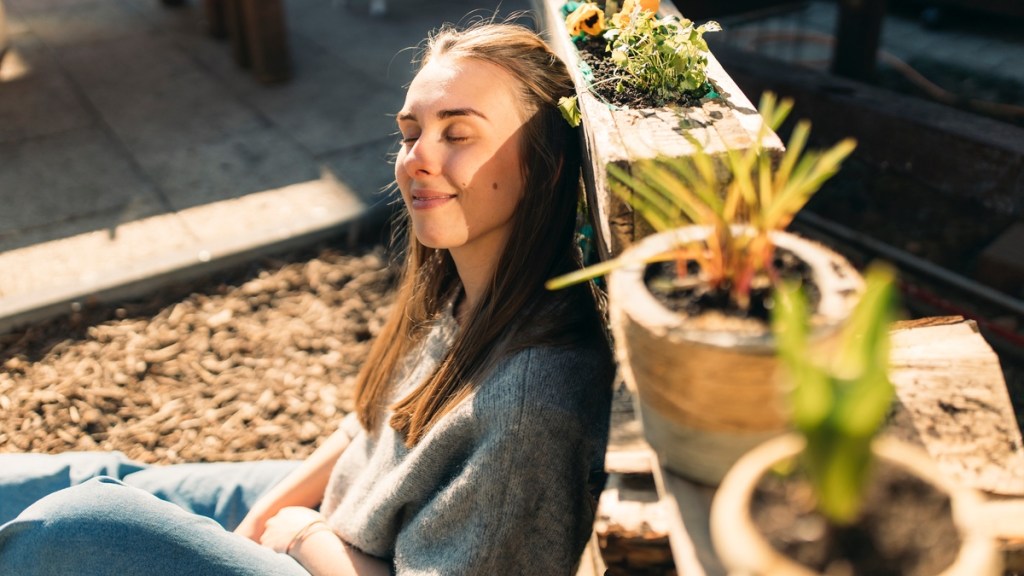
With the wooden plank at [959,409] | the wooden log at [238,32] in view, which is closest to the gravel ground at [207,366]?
the wooden plank at [959,409]

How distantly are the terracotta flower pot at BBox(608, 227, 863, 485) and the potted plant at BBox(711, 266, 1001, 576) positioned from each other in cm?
10

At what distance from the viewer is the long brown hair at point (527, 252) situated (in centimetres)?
181

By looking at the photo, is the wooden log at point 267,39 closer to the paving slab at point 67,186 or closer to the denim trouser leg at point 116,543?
the paving slab at point 67,186

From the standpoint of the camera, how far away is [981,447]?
4.09 feet

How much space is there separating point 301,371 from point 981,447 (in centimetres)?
271

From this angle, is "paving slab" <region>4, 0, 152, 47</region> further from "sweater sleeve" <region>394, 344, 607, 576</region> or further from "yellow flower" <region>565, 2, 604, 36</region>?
"sweater sleeve" <region>394, 344, 607, 576</region>

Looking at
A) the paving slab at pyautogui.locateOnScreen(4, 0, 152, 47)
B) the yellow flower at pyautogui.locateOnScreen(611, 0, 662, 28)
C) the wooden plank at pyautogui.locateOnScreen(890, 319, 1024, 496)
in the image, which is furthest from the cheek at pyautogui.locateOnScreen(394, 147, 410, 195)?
the paving slab at pyautogui.locateOnScreen(4, 0, 152, 47)

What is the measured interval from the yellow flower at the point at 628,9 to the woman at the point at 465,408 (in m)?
0.23

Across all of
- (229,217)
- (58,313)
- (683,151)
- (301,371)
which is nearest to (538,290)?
(683,151)

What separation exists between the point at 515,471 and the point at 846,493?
2.94 ft

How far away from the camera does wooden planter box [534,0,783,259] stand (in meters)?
1.54

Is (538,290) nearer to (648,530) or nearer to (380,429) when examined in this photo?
(380,429)

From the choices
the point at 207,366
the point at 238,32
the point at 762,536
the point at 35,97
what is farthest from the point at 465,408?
the point at 35,97

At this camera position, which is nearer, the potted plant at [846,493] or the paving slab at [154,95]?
the potted plant at [846,493]
